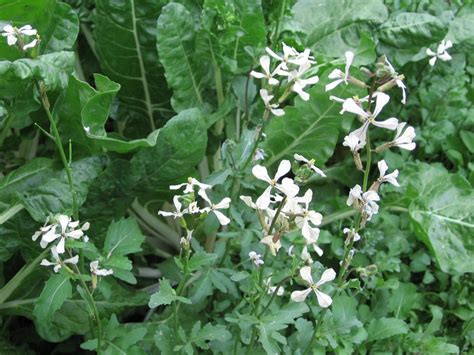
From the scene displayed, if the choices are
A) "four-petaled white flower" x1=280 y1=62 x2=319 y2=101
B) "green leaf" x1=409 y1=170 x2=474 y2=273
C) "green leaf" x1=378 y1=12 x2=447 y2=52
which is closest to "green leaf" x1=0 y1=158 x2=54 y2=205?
"four-petaled white flower" x1=280 y1=62 x2=319 y2=101

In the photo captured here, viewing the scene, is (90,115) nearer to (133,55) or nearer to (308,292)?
(133,55)

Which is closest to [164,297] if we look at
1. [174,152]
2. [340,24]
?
[174,152]

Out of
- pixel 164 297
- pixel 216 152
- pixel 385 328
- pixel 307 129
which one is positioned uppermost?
pixel 164 297

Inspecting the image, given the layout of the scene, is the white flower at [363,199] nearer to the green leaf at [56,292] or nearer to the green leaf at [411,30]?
the green leaf at [56,292]

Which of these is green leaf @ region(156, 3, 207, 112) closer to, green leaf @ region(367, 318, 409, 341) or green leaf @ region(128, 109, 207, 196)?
green leaf @ region(128, 109, 207, 196)

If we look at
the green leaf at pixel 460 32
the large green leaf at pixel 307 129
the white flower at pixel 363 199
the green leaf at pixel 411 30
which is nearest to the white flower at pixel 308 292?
the white flower at pixel 363 199

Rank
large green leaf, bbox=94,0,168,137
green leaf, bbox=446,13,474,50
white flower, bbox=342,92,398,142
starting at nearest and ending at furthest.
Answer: white flower, bbox=342,92,398,142, large green leaf, bbox=94,0,168,137, green leaf, bbox=446,13,474,50
